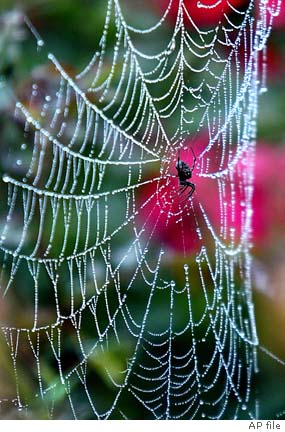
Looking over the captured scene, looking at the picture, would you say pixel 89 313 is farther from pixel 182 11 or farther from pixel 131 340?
pixel 182 11

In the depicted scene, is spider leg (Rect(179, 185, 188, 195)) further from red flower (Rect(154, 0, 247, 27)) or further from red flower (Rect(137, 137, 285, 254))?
red flower (Rect(154, 0, 247, 27))

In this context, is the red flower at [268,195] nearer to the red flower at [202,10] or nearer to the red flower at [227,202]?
the red flower at [227,202]

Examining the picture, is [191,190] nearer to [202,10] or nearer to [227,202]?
[227,202]

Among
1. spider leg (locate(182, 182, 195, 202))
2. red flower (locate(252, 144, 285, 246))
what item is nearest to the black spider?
spider leg (locate(182, 182, 195, 202))

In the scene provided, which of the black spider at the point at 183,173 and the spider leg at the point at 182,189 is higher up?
the black spider at the point at 183,173

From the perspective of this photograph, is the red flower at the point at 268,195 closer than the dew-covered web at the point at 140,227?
No

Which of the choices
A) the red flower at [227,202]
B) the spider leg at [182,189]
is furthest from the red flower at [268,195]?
the spider leg at [182,189]

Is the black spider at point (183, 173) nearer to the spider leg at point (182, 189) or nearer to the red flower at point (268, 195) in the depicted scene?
the spider leg at point (182, 189)

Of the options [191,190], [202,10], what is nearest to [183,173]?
[191,190]

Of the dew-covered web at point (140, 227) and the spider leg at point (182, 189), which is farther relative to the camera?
→ the spider leg at point (182, 189)
